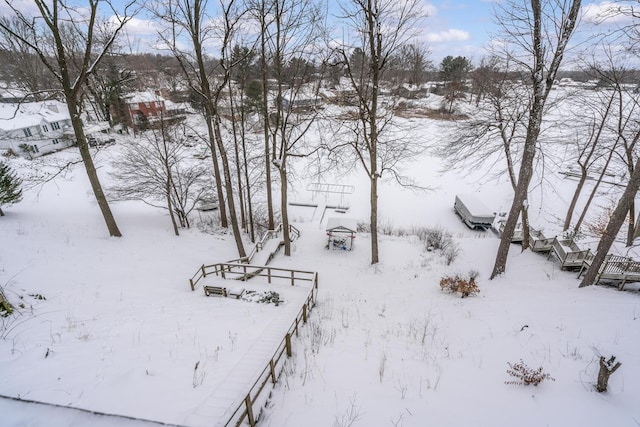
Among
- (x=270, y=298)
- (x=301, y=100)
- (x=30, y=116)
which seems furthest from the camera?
(x=30, y=116)

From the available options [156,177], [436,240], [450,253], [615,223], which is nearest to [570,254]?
[615,223]

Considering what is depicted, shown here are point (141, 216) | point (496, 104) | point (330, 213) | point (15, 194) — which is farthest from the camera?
point (330, 213)

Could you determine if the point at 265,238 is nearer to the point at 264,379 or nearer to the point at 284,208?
the point at 284,208

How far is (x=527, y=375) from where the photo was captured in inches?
231

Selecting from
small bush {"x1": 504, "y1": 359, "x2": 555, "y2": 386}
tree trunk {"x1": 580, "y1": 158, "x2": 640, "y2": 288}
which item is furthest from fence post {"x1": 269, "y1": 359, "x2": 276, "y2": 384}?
tree trunk {"x1": 580, "y1": 158, "x2": 640, "y2": 288}

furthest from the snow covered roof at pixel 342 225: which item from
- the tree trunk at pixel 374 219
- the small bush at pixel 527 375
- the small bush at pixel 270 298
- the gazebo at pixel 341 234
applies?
the small bush at pixel 527 375

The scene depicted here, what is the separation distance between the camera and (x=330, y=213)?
22.7 meters

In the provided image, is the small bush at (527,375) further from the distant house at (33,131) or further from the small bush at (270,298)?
the distant house at (33,131)

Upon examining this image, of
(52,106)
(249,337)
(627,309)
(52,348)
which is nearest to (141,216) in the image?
(52,348)

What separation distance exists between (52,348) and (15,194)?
11.7m

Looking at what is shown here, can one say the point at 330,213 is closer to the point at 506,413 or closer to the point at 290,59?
the point at 290,59

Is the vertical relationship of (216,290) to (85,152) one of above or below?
below

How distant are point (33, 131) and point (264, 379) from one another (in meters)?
42.3

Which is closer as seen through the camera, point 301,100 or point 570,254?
point 570,254
